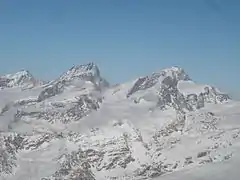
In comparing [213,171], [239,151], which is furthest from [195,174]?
[239,151]

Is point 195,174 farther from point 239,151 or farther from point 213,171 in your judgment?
point 239,151

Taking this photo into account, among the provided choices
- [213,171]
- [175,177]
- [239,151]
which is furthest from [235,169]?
[239,151]

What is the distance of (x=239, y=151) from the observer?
19688 centimetres

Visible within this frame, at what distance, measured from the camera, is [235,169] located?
158625 mm

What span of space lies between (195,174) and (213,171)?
5474 mm

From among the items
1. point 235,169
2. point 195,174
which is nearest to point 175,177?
point 195,174

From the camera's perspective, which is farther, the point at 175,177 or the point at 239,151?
the point at 239,151

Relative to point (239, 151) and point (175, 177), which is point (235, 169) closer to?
point (175, 177)

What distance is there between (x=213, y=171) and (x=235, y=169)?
21.8ft

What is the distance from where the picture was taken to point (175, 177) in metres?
159

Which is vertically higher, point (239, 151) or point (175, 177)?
point (239, 151)

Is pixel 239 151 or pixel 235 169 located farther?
pixel 239 151

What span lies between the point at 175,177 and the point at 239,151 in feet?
154

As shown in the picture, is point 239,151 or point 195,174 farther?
point 239,151
